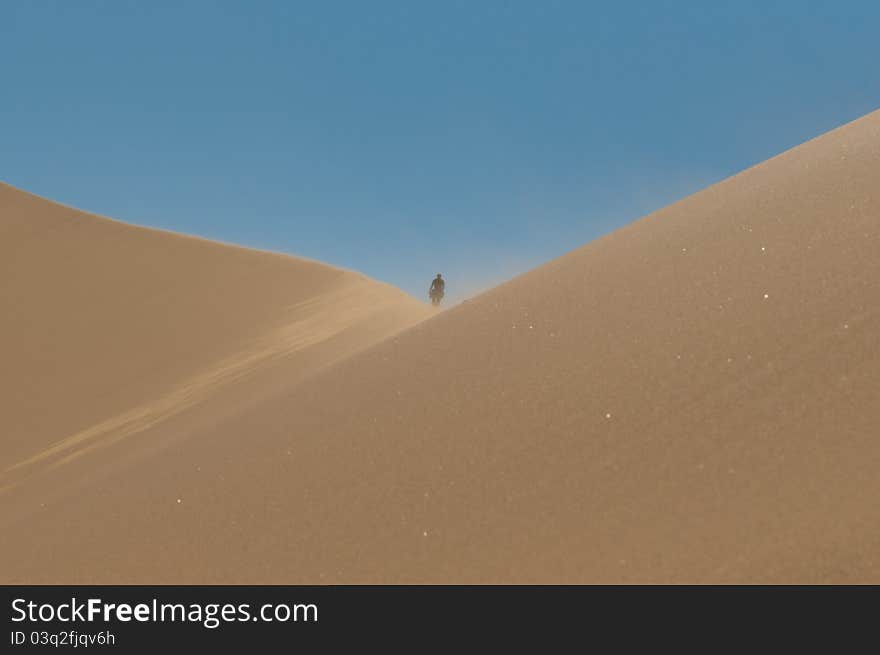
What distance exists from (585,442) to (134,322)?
9537mm

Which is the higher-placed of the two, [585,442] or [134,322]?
[134,322]

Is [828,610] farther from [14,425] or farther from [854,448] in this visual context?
[14,425]

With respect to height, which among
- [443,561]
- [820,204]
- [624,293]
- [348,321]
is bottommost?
[443,561]

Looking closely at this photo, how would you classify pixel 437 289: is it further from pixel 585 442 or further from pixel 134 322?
pixel 585 442

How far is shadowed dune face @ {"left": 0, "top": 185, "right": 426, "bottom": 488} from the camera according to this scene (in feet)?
26.7

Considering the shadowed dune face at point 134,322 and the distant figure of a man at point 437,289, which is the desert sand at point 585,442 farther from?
the distant figure of a man at point 437,289

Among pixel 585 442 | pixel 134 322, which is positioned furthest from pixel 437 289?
pixel 585 442

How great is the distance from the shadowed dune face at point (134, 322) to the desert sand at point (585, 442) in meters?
2.33

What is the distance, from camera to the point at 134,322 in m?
11.1

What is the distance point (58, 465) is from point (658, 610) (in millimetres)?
5761

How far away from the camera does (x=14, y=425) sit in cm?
874

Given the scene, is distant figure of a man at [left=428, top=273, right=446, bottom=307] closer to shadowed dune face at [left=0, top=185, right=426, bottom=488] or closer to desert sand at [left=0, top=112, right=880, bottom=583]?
shadowed dune face at [left=0, top=185, right=426, bottom=488]

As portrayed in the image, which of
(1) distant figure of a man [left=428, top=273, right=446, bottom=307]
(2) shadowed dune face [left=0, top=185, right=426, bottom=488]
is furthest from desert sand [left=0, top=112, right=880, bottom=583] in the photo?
(1) distant figure of a man [left=428, top=273, right=446, bottom=307]

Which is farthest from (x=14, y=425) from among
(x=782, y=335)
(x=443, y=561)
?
(x=782, y=335)
